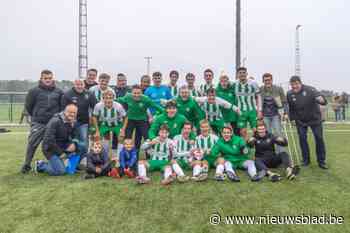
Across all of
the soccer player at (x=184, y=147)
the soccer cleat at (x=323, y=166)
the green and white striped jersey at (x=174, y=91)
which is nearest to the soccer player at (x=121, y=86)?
the green and white striped jersey at (x=174, y=91)

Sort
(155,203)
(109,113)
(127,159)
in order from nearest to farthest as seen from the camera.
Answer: (155,203) → (127,159) → (109,113)

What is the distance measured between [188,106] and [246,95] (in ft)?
4.70

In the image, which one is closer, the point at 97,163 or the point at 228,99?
the point at 97,163

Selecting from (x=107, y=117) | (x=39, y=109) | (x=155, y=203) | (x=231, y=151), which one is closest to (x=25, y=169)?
(x=39, y=109)

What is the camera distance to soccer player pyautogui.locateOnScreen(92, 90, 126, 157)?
6543 mm

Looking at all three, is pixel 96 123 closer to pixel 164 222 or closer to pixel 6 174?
pixel 6 174

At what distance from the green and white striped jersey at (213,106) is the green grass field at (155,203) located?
5.93 ft

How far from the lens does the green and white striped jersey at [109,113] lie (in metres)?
6.58

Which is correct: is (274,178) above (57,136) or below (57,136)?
below

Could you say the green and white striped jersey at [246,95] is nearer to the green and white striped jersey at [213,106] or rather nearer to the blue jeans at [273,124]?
the green and white striped jersey at [213,106]

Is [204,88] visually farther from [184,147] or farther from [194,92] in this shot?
[184,147]

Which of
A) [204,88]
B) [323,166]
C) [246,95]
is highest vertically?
[204,88]

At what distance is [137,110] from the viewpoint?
6898 mm

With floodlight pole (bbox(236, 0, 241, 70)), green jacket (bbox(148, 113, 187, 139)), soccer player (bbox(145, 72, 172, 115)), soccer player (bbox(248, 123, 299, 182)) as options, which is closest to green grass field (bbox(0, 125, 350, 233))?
soccer player (bbox(248, 123, 299, 182))
